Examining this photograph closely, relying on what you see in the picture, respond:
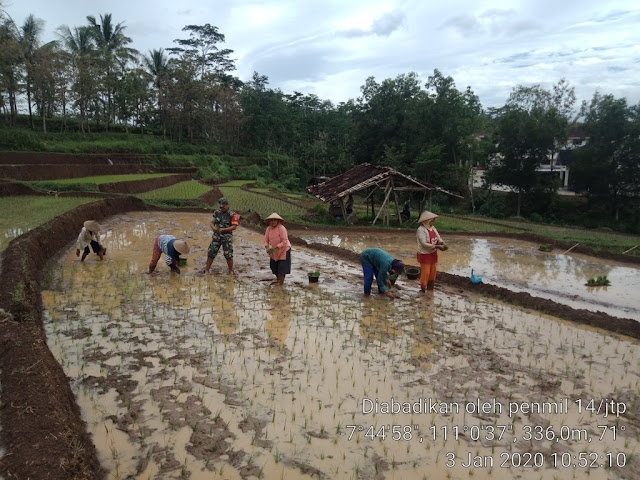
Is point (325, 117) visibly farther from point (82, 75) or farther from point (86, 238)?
point (86, 238)

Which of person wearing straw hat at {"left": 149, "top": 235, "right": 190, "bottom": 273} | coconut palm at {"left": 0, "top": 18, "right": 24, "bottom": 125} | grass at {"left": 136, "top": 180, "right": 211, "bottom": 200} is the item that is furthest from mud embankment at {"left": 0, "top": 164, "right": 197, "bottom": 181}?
person wearing straw hat at {"left": 149, "top": 235, "right": 190, "bottom": 273}

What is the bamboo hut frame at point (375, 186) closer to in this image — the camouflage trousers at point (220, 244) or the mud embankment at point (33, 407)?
the camouflage trousers at point (220, 244)

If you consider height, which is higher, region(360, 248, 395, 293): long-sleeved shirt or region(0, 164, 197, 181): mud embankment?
region(0, 164, 197, 181): mud embankment

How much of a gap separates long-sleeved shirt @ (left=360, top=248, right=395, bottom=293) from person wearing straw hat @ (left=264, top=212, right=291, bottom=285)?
1.46m

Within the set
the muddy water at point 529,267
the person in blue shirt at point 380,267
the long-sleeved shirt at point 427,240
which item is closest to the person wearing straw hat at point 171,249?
the person in blue shirt at point 380,267

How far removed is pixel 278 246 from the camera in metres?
7.83

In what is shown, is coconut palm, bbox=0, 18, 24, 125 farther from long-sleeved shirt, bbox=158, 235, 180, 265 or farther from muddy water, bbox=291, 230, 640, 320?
long-sleeved shirt, bbox=158, 235, 180, 265

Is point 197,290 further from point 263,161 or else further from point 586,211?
point 263,161

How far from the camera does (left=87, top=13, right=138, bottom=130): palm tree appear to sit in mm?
34691

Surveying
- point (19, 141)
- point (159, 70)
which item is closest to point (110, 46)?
point (159, 70)

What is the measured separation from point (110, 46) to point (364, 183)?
32.8 metres

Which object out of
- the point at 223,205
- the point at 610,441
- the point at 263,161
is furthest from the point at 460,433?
the point at 263,161

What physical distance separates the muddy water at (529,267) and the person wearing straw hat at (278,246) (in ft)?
14.3

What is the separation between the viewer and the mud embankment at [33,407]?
2762 millimetres
